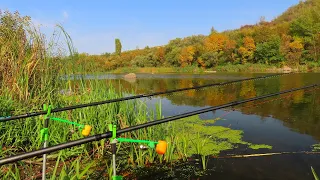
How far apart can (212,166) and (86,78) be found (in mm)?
2772

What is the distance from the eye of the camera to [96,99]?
16.2 feet

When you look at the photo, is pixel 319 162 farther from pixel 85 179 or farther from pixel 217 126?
pixel 85 179

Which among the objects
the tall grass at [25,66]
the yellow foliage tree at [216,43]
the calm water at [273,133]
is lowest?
the calm water at [273,133]

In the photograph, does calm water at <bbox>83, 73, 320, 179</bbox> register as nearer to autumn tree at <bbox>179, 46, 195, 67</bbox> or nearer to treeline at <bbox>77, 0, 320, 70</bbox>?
treeline at <bbox>77, 0, 320, 70</bbox>

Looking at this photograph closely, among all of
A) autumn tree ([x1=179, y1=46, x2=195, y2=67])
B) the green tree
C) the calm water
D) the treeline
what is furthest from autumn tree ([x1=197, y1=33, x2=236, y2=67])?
the calm water

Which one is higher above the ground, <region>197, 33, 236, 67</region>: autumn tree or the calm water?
<region>197, 33, 236, 67</region>: autumn tree

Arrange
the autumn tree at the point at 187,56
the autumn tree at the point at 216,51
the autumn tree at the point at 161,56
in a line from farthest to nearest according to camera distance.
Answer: the autumn tree at the point at 161,56 → the autumn tree at the point at 187,56 → the autumn tree at the point at 216,51

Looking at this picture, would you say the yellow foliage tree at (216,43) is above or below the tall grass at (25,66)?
above

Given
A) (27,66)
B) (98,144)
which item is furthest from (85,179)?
(27,66)

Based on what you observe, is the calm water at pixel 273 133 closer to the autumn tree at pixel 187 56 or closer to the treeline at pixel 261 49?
the treeline at pixel 261 49

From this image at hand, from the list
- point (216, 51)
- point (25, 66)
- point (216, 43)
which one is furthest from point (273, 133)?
point (216, 43)

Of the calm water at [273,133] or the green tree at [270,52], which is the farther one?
the green tree at [270,52]

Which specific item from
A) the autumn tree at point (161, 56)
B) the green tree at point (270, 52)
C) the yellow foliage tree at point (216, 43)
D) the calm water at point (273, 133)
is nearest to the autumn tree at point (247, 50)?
A: the green tree at point (270, 52)

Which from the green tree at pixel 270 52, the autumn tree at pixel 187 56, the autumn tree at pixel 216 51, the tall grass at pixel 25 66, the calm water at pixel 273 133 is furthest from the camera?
the autumn tree at pixel 187 56
